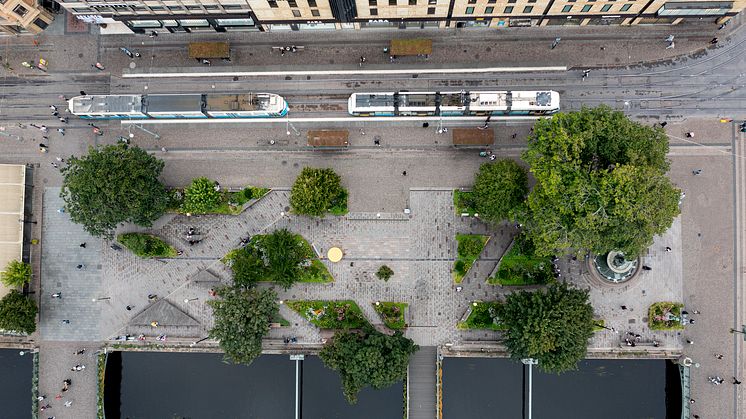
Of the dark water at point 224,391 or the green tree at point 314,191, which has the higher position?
the green tree at point 314,191

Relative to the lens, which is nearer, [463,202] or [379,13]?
[379,13]

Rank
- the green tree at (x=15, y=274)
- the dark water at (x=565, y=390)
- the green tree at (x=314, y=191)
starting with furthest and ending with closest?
1. the dark water at (x=565, y=390)
2. the green tree at (x=15, y=274)
3. the green tree at (x=314, y=191)

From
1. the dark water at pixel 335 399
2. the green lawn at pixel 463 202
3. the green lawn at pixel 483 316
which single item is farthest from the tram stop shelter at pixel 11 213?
the green lawn at pixel 483 316

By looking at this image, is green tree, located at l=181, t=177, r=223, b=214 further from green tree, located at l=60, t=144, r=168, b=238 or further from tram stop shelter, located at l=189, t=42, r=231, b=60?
tram stop shelter, located at l=189, t=42, r=231, b=60

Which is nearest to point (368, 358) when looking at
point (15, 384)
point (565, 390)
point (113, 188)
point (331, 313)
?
point (331, 313)

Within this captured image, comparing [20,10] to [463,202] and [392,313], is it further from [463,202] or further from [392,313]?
[463,202]

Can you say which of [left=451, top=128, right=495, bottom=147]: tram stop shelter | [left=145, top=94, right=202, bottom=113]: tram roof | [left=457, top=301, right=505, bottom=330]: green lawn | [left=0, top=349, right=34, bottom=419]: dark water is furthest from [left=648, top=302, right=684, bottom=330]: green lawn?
[left=0, top=349, right=34, bottom=419]: dark water

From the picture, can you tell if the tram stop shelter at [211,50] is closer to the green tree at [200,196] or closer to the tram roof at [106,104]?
the tram roof at [106,104]
